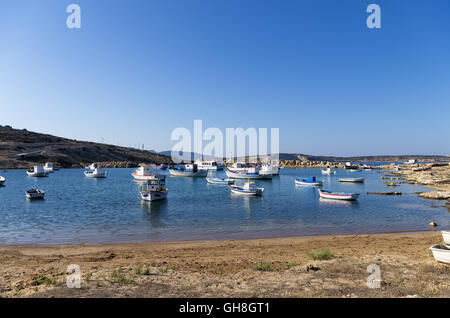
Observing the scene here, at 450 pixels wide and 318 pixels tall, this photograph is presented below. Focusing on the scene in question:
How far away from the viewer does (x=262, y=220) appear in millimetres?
25391

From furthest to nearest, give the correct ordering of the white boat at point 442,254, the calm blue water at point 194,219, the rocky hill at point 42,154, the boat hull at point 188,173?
the rocky hill at point 42,154, the boat hull at point 188,173, the calm blue water at point 194,219, the white boat at point 442,254

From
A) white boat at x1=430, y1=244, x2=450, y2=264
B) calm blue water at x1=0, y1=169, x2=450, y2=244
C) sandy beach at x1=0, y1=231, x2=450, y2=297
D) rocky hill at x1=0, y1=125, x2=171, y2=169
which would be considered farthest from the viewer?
rocky hill at x1=0, y1=125, x2=171, y2=169

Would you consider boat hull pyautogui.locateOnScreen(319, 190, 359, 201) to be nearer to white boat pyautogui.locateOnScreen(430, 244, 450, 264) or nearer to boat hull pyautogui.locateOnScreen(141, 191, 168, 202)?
boat hull pyautogui.locateOnScreen(141, 191, 168, 202)

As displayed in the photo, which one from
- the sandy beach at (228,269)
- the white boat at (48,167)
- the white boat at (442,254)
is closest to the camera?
the sandy beach at (228,269)

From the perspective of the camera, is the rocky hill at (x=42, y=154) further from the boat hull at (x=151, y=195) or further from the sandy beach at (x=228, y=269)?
the sandy beach at (x=228, y=269)

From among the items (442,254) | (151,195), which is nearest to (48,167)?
(151,195)

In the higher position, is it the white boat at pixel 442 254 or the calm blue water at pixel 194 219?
the white boat at pixel 442 254

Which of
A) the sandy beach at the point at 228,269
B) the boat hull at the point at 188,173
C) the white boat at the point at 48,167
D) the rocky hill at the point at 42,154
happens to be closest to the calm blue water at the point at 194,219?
the sandy beach at the point at 228,269

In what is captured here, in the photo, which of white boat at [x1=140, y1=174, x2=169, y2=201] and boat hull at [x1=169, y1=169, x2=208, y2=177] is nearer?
white boat at [x1=140, y1=174, x2=169, y2=201]

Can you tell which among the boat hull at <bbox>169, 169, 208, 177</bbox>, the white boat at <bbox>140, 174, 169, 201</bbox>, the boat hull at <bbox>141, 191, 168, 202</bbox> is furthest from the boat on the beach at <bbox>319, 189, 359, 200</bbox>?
the boat hull at <bbox>169, 169, 208, 177</bbox>

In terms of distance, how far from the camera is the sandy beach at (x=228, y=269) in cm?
890

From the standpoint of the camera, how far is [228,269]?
38.6 feet

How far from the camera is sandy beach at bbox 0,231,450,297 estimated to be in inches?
350

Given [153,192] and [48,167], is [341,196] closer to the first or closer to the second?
[153,192]
